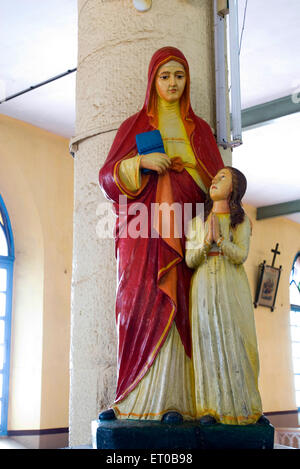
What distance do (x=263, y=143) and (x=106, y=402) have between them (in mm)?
5509

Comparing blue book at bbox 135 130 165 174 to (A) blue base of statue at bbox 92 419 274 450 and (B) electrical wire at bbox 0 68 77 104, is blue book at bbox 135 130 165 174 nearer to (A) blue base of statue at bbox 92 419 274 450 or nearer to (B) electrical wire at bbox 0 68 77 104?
(A) blue base of statue at bbox 92 419 274 450

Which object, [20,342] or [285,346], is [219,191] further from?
[285,346]

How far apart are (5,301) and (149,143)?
16.1 feet

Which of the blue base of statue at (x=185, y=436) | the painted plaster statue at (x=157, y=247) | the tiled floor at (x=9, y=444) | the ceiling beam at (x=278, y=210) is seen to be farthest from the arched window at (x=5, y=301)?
the ceiling beam at (x=278, y=210)

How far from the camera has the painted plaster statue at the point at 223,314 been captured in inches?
83.9

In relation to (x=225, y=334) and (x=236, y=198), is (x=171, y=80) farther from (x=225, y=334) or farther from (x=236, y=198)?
(x=225, y=334)

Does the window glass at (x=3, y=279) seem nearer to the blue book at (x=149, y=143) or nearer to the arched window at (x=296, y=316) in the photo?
the blue book at (x=149, y=143)

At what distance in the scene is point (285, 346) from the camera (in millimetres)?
11164

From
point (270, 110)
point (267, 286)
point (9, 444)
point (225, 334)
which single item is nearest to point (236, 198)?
point (225, 334)

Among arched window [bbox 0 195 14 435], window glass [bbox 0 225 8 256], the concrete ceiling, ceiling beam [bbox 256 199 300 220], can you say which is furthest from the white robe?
ceiling beam [bbox 256 199 300 220]

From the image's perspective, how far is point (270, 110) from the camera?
Answer: 6.82 metres

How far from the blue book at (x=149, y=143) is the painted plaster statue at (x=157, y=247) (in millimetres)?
32

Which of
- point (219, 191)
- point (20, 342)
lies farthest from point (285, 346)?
point (219, 191)

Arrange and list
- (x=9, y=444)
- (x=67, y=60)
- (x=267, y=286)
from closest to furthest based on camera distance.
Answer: (x=67, y=60), (x=9, y=444), (x=267, y=286)
